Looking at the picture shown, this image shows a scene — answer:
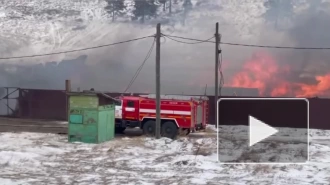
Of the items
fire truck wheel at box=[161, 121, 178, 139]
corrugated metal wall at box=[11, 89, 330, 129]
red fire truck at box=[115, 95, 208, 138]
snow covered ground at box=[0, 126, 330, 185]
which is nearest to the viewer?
snow covered ground at box=[0, 126, 330, 185]

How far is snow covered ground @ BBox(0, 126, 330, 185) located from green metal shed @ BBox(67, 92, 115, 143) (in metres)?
0.63

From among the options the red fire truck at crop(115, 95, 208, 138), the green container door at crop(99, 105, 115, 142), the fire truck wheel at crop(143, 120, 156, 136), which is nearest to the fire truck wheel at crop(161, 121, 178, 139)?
the red fire truck at crop(115, 95, 208, 138)

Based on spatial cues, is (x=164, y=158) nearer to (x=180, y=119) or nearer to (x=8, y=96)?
(x=180, y=119)

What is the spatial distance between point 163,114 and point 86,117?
4481 millimetres

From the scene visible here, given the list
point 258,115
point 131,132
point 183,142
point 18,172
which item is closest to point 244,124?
point 258,115

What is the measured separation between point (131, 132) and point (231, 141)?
648cm

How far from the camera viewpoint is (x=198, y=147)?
69.2ft

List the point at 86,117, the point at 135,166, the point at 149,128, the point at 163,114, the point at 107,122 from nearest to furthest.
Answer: the point at 135,166 → the point at 86,117 → the point at 107,122 → the point at 163,114 → the point at 149,128

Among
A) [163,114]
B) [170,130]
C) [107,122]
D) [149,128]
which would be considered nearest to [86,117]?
[107,122]

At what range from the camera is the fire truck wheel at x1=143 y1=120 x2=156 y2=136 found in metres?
25.1

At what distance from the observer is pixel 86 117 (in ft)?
72.5

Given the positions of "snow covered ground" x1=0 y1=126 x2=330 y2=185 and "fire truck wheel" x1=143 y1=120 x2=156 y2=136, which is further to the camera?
"fire truck wheel" x1=143 y1=120 x2=156 y2=136

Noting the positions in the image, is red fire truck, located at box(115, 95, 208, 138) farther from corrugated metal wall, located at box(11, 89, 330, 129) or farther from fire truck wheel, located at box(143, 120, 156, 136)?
corrugated metal wall, located at box(11, 89, 330, 129)

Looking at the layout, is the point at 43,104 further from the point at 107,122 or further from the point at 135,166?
the point at 135,166
